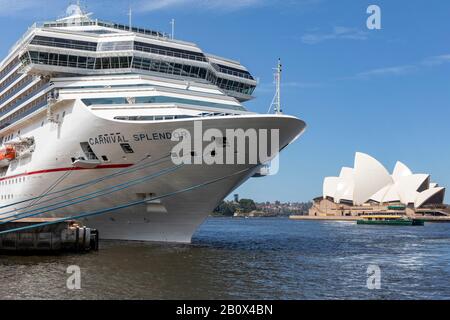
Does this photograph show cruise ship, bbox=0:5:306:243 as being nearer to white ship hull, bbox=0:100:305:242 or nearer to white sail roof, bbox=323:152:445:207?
white ship hull, bbox=0:100:305:242

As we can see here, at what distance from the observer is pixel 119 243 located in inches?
1357

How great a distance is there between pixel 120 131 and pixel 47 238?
7.62 meters

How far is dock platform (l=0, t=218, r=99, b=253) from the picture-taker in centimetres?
3109

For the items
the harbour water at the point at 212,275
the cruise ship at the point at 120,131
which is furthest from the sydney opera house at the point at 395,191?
the harbour water at the point at 212,275

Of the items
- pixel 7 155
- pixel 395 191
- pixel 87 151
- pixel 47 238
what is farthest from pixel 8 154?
pixel 395 191

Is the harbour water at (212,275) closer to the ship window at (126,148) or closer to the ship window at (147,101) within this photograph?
the ship window at (126,148)

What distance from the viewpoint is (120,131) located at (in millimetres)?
29922

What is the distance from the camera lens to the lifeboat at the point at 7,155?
126 ft

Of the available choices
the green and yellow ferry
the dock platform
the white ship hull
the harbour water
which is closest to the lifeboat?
the white ship hull

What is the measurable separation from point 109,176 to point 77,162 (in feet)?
6.24

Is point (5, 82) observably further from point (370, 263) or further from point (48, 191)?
point (370, 263)

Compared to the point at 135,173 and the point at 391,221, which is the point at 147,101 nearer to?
the point at 135,173

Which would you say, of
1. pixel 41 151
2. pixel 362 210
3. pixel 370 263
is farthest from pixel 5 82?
pixel 362 210
